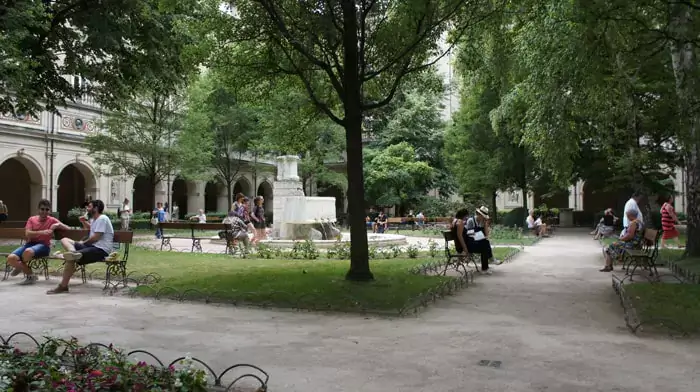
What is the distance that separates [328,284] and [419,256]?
19.8ft

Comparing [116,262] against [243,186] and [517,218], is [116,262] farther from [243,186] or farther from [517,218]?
[243,186]

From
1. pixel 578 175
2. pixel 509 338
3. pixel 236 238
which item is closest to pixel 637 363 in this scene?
pixel 509 338

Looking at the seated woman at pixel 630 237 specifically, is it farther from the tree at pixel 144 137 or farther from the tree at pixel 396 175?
the tree at pixel 396 175

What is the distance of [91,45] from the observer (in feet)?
34.5

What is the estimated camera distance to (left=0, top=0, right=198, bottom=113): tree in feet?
29.3

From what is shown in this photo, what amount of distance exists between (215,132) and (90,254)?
86.1 feet

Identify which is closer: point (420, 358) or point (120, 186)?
point (420, 358)

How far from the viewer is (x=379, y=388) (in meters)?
4.23

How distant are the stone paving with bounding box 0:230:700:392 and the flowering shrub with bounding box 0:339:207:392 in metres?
0.82

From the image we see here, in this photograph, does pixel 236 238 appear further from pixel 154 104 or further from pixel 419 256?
pixel 154 104

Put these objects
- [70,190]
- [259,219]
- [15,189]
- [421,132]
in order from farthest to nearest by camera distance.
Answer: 1. [421,132]
2. [70,190]
3. [15,189]
4. [259,219]

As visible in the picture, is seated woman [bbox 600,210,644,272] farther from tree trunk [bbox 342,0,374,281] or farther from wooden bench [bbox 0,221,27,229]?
wooden bench [bbox 0,221,27,229]

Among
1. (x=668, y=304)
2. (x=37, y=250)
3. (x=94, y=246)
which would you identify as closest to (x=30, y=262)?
(x=37, y=250)

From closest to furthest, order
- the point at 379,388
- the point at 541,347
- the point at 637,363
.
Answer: the point at 379,388, the point at 637,363, the point at 541,347
